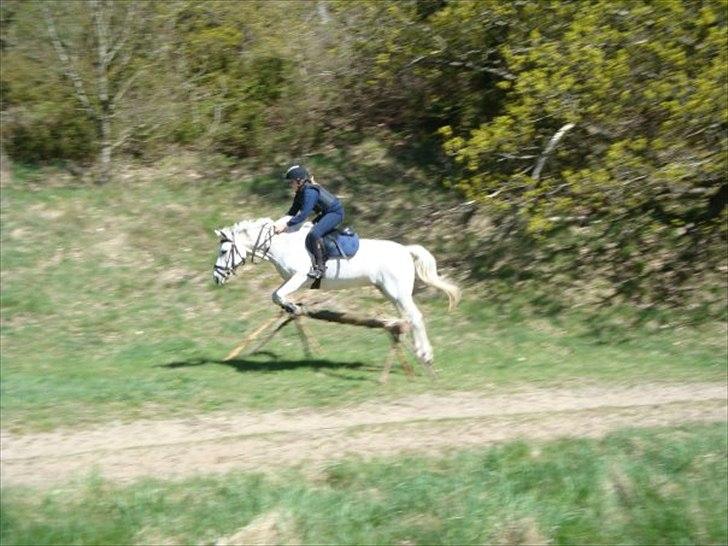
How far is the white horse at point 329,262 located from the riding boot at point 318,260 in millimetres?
93

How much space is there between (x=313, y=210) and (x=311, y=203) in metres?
0.30

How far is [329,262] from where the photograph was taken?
15898mm

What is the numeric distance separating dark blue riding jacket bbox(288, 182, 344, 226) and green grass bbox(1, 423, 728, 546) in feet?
16.3

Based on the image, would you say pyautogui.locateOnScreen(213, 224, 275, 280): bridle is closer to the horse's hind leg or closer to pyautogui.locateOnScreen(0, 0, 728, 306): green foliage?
the horse's hind leg

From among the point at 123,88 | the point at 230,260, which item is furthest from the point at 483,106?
the point at 230,260

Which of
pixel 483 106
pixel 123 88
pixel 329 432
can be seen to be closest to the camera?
pixel 329 432

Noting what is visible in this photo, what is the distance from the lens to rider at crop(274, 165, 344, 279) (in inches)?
612

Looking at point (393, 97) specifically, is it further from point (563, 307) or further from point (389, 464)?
point (389, 464)

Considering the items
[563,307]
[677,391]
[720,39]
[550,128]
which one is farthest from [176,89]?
[677,391]

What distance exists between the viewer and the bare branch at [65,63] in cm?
2442

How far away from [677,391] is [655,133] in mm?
6521

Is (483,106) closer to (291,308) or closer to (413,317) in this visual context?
(413,317)

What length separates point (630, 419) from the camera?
13.1 meters

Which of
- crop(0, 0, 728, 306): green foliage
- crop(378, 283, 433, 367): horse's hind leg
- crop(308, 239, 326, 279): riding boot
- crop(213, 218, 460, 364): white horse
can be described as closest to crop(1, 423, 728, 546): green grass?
crop(378, 283, 433, 367): horse's hind leg
